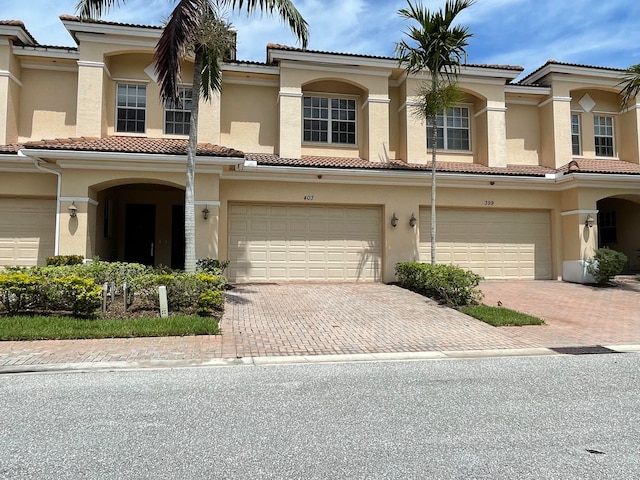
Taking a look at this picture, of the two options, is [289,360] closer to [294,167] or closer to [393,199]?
[294,167]

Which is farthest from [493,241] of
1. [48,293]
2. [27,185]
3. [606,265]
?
[27,185]

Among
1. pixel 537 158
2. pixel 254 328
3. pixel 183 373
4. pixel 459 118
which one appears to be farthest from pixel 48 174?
pixel 537 158

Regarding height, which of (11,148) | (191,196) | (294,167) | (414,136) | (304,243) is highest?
(414,136)

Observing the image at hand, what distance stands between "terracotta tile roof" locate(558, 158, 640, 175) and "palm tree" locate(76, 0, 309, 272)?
10486 mm

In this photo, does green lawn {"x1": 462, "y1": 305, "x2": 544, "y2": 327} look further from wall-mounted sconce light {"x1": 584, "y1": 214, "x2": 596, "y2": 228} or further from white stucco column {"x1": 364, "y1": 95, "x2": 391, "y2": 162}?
white stucco column {"x1": 364, "y1": 95, "x2": 391, "y2": 162}

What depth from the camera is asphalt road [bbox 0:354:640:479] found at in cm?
346

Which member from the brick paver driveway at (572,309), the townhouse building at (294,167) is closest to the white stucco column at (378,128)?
the townhouse building at (294,167)

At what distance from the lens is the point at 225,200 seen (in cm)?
1459

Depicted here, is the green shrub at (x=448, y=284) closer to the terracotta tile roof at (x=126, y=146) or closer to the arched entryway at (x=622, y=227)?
the terracotta tile roof at (x=126, y=146)

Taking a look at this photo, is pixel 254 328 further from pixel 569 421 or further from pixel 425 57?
pixel 425 57

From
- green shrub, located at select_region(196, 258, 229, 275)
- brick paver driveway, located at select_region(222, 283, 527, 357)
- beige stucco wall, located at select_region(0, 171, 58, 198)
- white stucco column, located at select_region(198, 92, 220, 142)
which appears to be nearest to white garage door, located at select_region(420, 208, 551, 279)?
brick paver driveway, located at select_region(222, 283, 527, 357)

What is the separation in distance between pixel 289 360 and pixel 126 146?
9349mm

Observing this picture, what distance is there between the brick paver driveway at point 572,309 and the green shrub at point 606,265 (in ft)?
1.42

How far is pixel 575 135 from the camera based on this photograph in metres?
18.8
